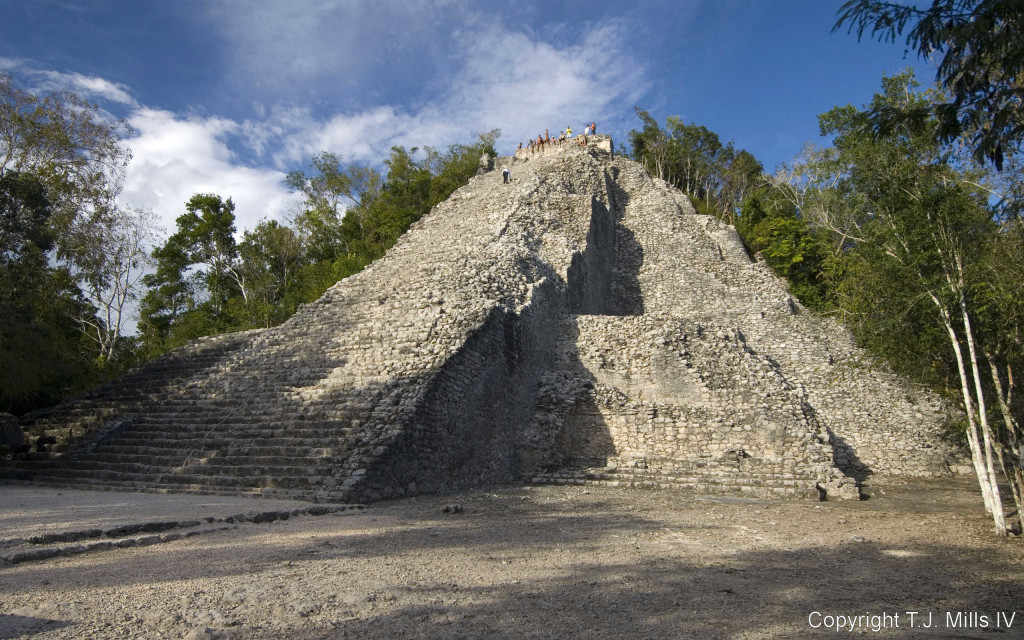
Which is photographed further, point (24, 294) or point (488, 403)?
point (24, 294)

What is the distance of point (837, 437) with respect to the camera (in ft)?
43.3

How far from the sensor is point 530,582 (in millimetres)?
4234

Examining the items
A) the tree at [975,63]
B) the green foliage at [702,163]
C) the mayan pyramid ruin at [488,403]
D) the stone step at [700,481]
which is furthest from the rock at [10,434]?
the green foliage at [702,163]

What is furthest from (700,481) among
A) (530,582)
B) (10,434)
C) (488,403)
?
(10,434)

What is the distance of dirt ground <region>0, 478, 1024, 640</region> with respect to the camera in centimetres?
331

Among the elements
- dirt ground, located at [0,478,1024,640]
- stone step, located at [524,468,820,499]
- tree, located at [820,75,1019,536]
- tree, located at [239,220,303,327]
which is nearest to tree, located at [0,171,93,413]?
dirt ground, located at [0,478,1024,640]

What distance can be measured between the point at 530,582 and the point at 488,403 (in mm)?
6404

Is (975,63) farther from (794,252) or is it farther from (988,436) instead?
(794,252)

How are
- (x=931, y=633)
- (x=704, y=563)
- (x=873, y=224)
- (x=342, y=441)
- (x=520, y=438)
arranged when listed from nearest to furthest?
1. (x=931, y=633)
2. (x=704, y=563)
3. (x=873, y=224)
4. (x=342, y=441)
5. (x=520, y=438)

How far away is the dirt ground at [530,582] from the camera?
3312 mm

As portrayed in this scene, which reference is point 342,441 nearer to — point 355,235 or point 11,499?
point 11,499

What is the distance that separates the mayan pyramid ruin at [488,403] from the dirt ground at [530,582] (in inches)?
95.4

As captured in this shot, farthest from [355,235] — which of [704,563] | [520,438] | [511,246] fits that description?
[704,563]

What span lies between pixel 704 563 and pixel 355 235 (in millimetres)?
25753
